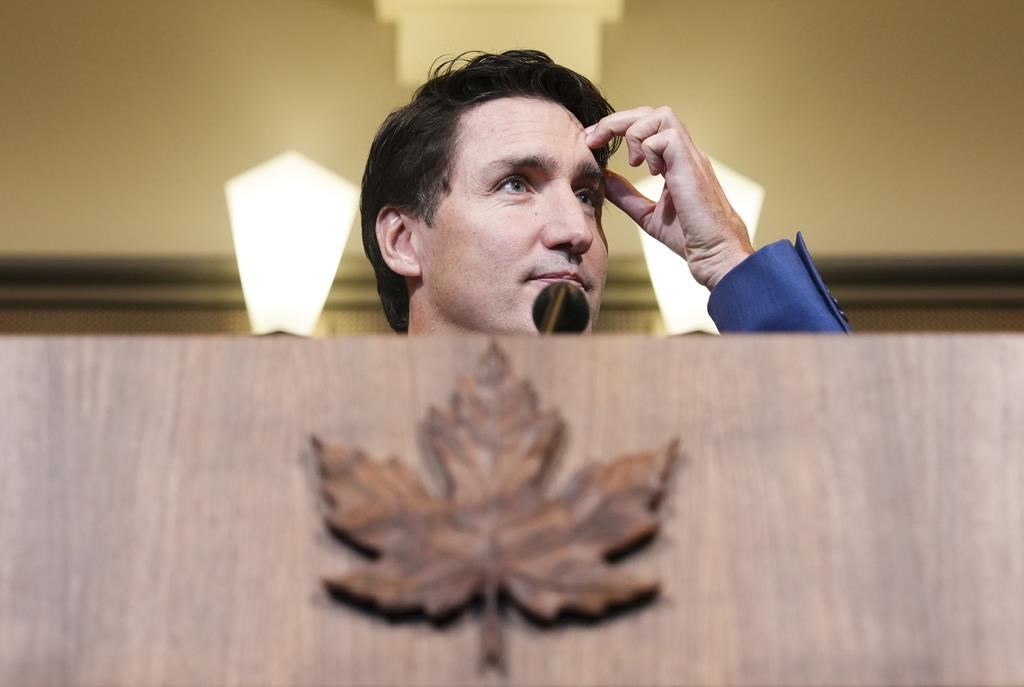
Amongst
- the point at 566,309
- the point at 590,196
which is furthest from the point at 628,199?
the point at 566,309

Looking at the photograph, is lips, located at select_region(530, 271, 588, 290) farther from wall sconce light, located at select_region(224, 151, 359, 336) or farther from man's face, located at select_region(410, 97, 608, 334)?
wall sconce light, located at select_region(224, 151, 359, 336)

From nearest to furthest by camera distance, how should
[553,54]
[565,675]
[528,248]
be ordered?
[565,675]
[528,248]
[553,54]

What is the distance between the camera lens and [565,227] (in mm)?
1064

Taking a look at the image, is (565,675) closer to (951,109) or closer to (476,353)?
(476,353)

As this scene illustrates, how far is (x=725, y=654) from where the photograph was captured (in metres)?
0.47

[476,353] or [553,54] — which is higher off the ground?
[553,54]

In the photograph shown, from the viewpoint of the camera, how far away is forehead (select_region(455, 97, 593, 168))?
1129 millimetres

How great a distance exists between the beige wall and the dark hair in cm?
71

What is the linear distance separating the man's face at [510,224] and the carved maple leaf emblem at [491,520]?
532 mm

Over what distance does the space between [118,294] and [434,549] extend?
158cm

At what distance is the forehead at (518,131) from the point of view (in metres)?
1.13

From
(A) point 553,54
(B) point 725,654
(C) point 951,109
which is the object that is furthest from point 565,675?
(C) point 951,109

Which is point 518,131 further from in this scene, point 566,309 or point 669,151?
point 566,309

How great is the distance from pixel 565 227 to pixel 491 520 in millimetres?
612
